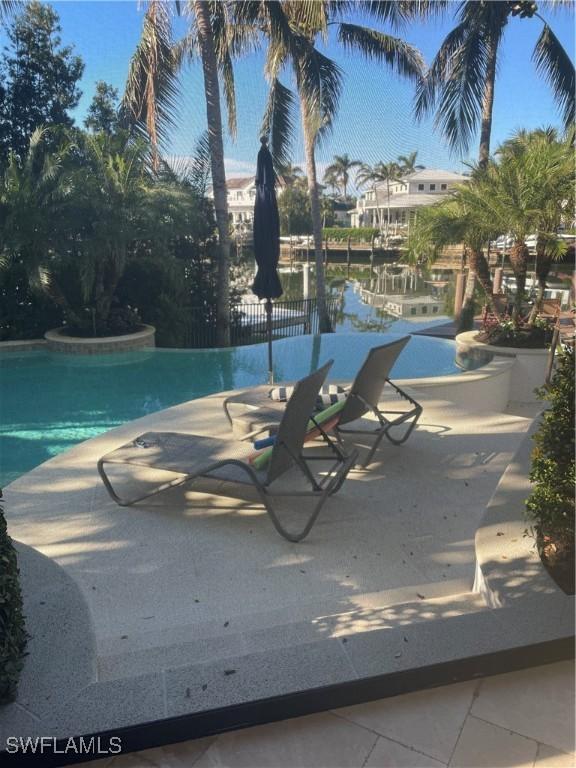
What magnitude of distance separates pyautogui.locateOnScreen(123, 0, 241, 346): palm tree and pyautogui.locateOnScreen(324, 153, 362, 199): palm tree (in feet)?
129

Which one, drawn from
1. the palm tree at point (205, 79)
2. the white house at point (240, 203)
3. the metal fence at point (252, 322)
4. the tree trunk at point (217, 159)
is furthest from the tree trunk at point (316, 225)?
the tree trunk at point (217, 159)

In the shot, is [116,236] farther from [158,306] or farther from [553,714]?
[553,714]

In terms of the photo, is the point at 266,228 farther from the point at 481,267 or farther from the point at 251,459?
the point at 481,267

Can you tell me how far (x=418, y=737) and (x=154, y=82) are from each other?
14108 millimetres

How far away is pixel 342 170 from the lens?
54844mm

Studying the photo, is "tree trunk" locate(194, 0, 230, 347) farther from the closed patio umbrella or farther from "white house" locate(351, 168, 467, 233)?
"white house" locate(351, 168, 467, 233)

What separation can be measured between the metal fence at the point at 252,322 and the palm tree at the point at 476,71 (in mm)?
5513

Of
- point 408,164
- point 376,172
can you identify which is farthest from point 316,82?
point 376,172

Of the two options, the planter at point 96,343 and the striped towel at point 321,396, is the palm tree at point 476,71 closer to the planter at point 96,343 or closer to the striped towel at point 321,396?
the planter at point 96,343

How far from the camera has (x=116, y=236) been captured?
36.6ft

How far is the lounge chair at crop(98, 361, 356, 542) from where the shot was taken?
3539 mm

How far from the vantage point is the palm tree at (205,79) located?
12.0 m

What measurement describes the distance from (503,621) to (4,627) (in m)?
1.76

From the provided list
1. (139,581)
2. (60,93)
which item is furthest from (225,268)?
(139,581)
